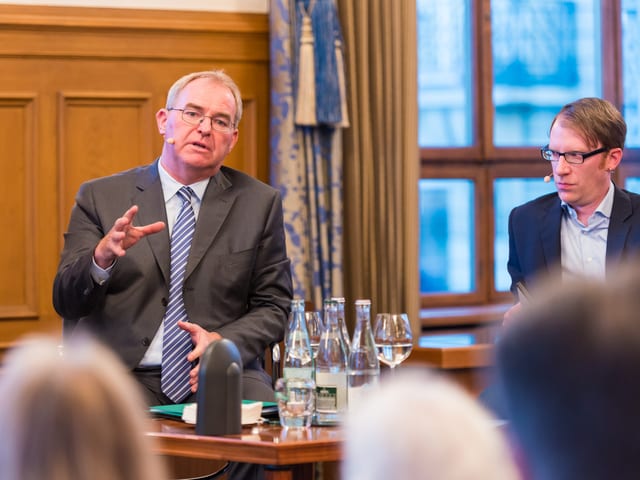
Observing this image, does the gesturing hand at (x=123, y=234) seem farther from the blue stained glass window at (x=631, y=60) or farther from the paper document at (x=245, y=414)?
the blue stained glass window at (x=631, y=60)

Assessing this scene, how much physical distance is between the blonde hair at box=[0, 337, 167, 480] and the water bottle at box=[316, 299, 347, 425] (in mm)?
1662

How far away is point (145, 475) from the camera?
667mm

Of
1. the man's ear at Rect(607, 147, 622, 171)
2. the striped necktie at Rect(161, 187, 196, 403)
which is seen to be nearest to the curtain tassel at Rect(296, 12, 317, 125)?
the striped necktie at Rect(161, 187, 196, 403)

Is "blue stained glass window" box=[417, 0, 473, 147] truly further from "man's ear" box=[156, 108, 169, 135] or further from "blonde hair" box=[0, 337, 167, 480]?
"blonde hair" box=[0, 337, 167, 480]

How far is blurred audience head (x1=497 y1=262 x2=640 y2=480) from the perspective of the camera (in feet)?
2.18

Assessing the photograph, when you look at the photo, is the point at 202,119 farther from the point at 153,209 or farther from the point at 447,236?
the point at 447,236

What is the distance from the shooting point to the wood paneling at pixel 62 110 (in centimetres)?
404

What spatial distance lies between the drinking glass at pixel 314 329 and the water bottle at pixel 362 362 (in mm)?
200

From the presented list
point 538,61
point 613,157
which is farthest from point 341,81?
point 613,157

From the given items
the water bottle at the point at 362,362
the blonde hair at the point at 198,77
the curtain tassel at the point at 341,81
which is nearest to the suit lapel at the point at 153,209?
the blonde hair at the point at 198,77

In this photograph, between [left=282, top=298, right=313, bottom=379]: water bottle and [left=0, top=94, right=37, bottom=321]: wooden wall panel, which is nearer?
[left=282, top=298, right=313, bottom=379]: water bottle

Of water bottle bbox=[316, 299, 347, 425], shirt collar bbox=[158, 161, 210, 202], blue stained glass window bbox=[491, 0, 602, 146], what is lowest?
water bottle bbox=[316, 299, 347, 425]

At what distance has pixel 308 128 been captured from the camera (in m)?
4.32

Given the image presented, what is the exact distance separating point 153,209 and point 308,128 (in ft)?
4.39
